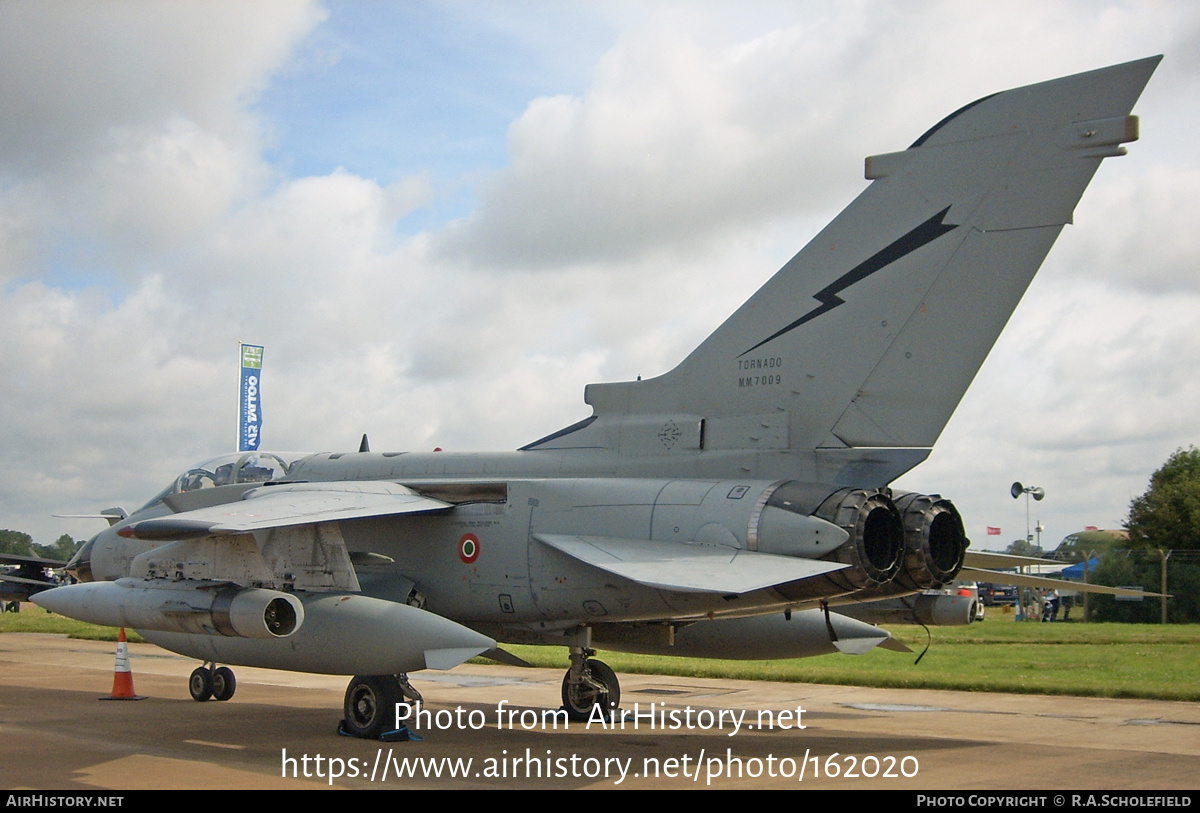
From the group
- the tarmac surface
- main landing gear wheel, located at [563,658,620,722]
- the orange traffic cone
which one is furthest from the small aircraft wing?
main landing gear wheel, located at [563,658,620,722]

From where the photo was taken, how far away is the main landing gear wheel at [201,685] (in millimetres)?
13234

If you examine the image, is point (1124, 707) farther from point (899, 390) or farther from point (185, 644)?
point (185, 644)

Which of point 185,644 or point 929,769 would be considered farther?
point 185,644

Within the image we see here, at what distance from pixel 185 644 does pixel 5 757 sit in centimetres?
192

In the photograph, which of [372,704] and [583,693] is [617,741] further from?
[372,704]

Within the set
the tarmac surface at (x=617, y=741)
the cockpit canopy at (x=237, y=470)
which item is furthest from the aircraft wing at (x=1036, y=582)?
the cockpit canopy at (x=237, y=470)

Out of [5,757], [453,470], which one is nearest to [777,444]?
[453,470]

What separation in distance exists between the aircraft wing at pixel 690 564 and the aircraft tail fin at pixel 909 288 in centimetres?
125

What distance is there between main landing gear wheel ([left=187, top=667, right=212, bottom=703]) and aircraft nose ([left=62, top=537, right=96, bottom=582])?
1798 mm

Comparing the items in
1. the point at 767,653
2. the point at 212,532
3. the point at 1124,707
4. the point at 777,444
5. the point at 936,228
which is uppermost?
the point at 936,228

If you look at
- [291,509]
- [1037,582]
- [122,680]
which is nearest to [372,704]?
[291,509]

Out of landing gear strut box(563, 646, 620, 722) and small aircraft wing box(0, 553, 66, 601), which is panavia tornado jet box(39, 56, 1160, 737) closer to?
landing gear strut box(563, 646, 620, 722)

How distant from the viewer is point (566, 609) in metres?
9.88

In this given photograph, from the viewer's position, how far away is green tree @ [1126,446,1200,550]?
43.6 m
